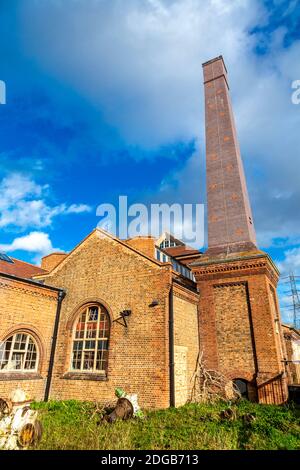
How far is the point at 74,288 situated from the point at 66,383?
405cm


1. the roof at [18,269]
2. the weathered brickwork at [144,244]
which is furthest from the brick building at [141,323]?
the weathered brickwork at [144,244]

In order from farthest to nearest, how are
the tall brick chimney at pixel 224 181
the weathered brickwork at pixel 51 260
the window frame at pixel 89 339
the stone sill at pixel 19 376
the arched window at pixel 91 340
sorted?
1. the weathered brickwork at pixel 51 260
2. the tall brick chimney at pixel 224 181
3. the arched window at pixel 91 340
4. the window frame at pixel 89 339
5. the stone sill at pixel 19 376

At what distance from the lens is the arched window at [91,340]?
12.6 meters

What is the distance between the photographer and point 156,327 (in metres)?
11.6

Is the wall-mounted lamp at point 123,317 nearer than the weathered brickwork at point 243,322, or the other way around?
the weathered brickwork at point 243,322

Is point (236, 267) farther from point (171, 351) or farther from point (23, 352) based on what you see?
point (23, 352)

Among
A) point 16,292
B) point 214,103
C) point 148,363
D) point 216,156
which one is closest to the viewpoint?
point 148,363

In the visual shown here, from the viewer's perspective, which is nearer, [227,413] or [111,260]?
[227,413]

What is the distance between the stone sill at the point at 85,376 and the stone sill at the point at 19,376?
1108 millimetres

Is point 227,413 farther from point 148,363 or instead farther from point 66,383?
point 66,383

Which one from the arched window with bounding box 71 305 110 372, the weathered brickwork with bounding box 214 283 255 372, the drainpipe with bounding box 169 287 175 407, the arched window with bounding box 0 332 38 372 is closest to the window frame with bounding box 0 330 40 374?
the arched window with bounding box 0 332 38 372

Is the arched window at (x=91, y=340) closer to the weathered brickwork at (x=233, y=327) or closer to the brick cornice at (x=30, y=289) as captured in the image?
the brick cornice at (x=30, y=289)

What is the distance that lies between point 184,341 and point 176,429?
4282 millimetres
